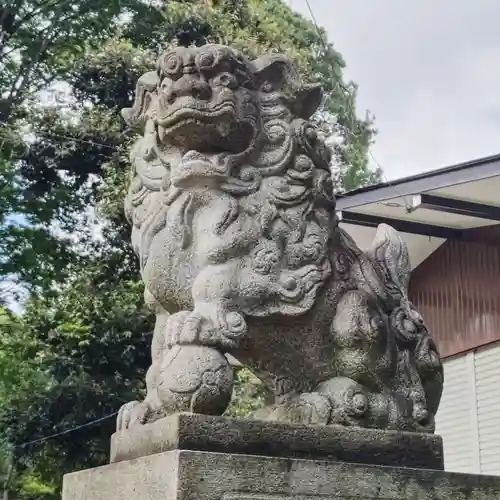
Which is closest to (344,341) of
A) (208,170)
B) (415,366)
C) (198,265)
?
(415,366)

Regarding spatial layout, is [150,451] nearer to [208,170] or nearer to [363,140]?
[208,170]

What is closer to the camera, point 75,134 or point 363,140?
point 75,134

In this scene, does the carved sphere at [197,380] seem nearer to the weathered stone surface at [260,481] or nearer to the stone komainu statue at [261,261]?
the stone komainu statue at [261,261]

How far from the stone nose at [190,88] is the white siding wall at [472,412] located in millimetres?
4940

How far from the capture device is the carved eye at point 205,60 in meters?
3.03

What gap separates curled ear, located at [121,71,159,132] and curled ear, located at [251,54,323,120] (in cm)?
40

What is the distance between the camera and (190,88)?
2.97 meters

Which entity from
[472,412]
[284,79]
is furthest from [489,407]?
[284,79]

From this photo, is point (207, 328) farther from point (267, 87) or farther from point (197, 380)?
point (267, 87)

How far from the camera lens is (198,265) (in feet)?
9.78

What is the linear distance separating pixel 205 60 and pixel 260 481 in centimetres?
146

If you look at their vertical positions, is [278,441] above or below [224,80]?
below

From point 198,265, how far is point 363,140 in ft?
53.8

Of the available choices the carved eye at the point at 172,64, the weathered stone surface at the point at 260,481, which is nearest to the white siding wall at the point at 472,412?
the weathered stone surface at the point at 260,481
